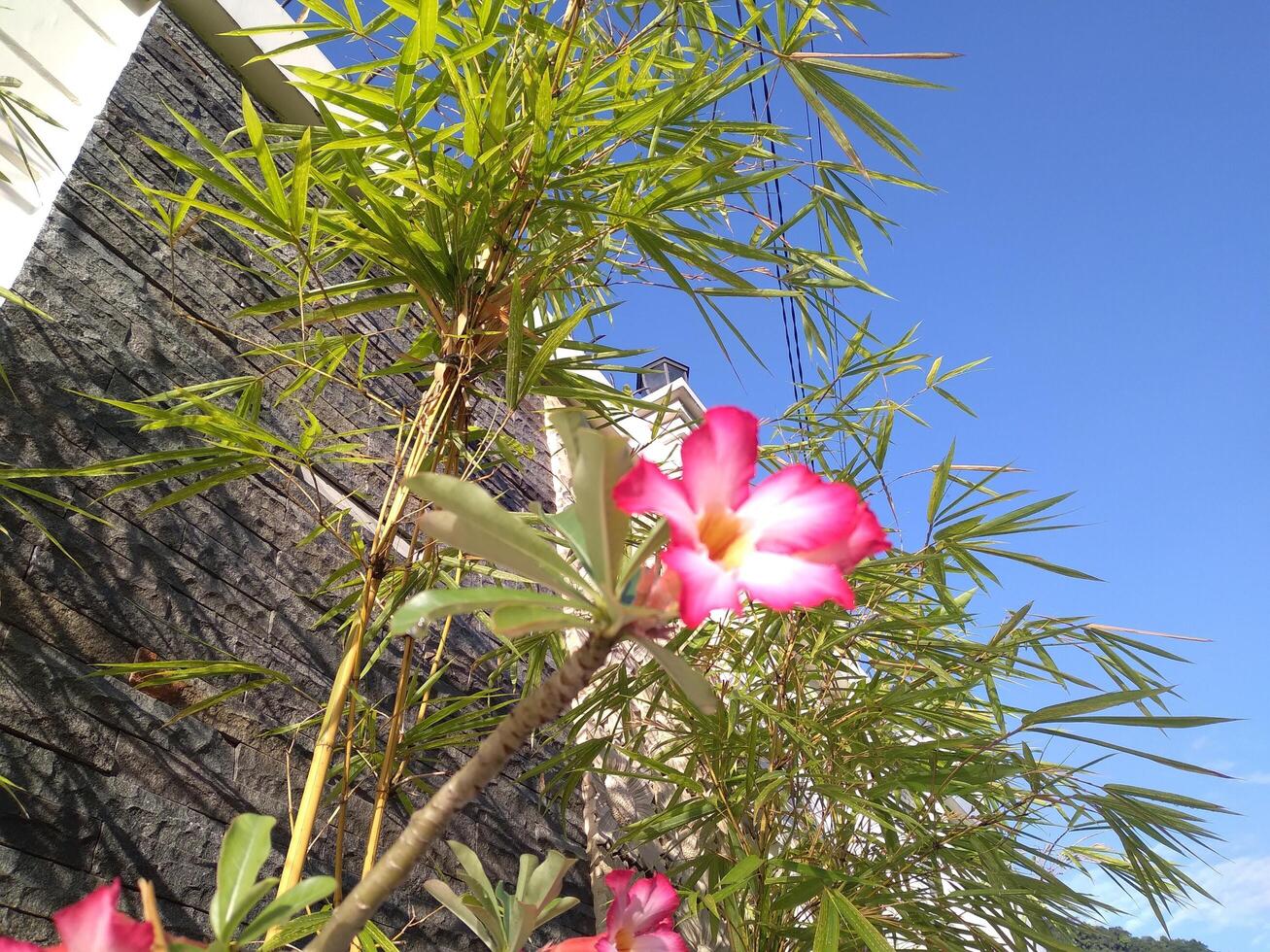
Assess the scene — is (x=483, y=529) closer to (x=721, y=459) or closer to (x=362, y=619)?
(x=721, y=459)

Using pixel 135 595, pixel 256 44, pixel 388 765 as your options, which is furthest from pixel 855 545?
pixel 256 44

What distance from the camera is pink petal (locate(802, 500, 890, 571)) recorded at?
15.9 inches

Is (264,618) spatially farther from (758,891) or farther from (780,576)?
(780,576)

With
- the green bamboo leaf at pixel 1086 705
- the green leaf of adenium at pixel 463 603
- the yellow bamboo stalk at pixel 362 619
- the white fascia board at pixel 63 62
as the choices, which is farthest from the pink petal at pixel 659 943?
the white fascia board at pixel 63 62

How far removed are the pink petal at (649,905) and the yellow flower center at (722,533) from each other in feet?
1.42

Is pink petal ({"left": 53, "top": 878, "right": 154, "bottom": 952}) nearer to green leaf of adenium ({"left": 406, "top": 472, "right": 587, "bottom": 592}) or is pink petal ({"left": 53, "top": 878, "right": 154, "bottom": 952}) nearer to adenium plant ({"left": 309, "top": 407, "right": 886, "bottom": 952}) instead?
adenium plant ({"left": 309, "top": 407, "right": 886, "bottom": 952})

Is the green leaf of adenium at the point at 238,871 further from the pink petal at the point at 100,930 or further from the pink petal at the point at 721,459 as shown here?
the pink petal at the point at 721,459

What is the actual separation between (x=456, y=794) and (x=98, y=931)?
0.19 metres

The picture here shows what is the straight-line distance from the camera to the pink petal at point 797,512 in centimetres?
41

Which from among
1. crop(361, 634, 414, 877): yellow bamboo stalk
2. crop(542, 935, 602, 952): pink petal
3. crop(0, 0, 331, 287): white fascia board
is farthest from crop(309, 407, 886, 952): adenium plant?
crop(0, 0, 331, 287): white fascia board

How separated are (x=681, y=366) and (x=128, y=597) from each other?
493 cm

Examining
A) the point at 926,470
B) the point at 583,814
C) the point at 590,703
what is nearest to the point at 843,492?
the point at 590,703

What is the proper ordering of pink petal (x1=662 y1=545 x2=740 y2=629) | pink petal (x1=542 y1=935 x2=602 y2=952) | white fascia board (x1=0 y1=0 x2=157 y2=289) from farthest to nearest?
1. white fascia board (x1=0 y1=0 x2=157 y2=289)
2. pink petal (x1=542 y1=935 x2=602 y2=952)
3. pink petal (x1=662 y1=545 x2=740 y2=629)

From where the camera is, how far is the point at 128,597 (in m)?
1.41
